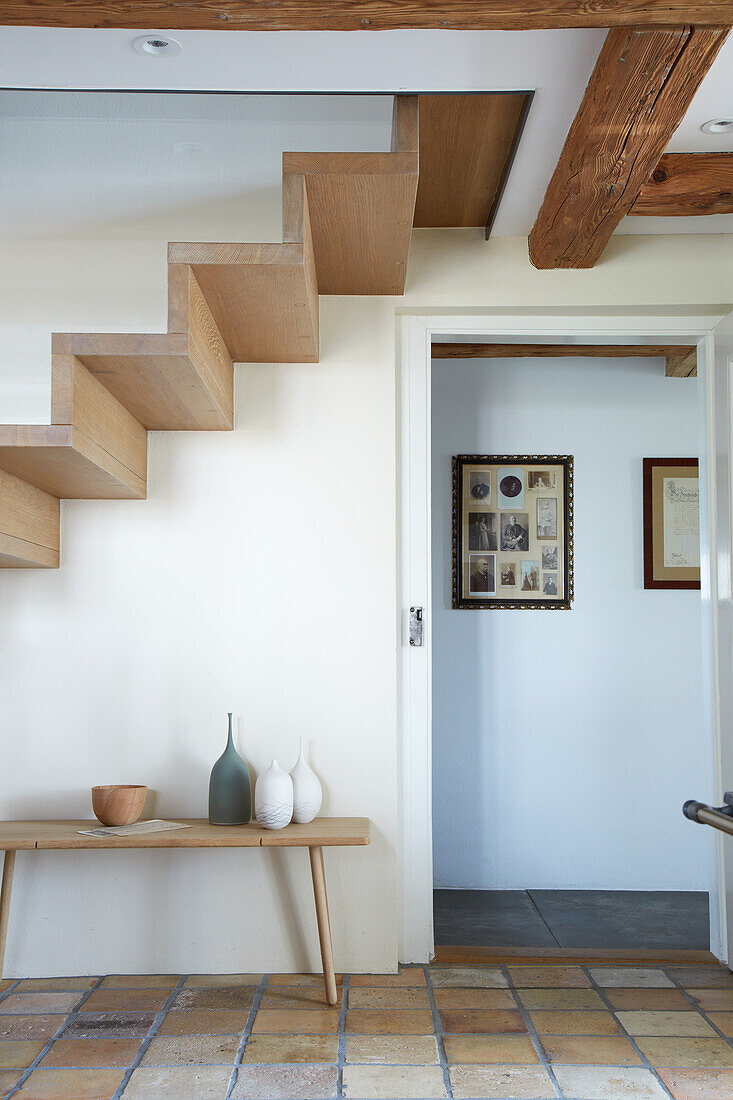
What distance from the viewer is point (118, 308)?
2434 mm

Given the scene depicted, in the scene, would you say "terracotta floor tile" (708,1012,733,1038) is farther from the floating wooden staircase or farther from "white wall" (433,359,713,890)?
Answer: the floating wooden staircase

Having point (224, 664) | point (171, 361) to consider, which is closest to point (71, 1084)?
point (224, 664)

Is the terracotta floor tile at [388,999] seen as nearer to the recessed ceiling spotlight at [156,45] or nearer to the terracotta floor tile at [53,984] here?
the terracotta floor tile at [53,984]

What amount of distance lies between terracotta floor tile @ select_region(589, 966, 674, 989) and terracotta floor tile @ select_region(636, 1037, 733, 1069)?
1.29 ft

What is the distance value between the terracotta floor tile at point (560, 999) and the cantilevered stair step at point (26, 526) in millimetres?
1807

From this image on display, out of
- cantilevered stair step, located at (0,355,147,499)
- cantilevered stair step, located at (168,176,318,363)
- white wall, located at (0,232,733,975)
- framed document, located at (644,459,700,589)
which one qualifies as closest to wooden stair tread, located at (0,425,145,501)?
cantilevered stair step, located at (0,355,147,499)

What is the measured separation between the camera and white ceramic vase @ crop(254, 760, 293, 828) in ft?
8.79

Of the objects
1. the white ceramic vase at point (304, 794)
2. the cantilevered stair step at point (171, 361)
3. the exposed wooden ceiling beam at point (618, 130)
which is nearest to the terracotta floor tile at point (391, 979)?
the white ceramic vase at point (304, 794)

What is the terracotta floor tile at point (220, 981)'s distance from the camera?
2.75m

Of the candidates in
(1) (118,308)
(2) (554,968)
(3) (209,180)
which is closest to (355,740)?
(2) (554,968)

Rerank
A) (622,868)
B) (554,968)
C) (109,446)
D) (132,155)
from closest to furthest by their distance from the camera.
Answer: (132,155) < (109,446) < (554,968) < (622,868)

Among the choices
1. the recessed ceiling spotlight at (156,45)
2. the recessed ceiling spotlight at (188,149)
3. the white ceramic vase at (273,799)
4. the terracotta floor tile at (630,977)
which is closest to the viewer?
the recessed ceiling spotlight at (156,45)

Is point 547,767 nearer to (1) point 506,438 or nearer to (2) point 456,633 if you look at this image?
(2) point 456,633

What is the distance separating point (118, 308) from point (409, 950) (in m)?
2.05
